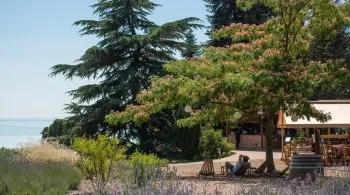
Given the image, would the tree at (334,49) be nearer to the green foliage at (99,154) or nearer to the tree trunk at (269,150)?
the tree trunk at (269,150)

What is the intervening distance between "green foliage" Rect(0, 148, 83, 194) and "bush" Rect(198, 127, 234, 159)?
34.8ft

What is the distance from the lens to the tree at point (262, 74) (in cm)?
1202

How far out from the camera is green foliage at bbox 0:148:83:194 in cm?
837

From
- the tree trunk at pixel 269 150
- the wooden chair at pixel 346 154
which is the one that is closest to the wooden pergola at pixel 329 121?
the wooden chair at pixel 346 154

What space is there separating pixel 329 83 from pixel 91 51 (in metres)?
12.9

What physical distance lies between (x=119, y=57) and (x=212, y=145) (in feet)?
20.0

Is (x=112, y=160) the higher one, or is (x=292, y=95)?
(x=292, y=95)

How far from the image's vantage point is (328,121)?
17500 mm

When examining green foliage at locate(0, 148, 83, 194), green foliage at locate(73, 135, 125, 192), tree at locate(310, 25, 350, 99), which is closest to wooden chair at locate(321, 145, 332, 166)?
green foliage at locate(0, 148, 83, 194)

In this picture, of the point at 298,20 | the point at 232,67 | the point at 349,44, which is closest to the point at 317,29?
the point at 298,20

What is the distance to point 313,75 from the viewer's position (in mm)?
12258

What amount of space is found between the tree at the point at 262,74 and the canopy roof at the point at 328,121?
3.44m

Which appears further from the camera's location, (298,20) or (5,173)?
(298,20)

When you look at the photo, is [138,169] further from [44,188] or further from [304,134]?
[304,134]
